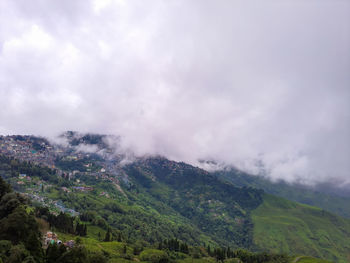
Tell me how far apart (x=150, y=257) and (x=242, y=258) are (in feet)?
267

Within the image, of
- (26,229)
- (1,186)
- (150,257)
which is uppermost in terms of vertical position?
(1,186)

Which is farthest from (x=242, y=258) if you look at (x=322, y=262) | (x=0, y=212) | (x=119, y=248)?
(x=0, y=212)

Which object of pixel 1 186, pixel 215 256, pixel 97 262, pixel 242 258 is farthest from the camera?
pixel 215 256

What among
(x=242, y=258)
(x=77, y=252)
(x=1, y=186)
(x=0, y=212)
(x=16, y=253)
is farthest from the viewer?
(x=242, y=258)

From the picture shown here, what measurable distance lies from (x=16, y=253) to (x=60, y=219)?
101 metres

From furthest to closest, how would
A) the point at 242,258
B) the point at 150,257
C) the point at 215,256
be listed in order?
the point at 215,256, the point at 242,258, the point at 150,257

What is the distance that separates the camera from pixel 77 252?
79.4 m

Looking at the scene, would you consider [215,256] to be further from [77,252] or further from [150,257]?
[77,252]

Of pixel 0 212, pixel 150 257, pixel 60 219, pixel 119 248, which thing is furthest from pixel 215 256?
pixel 0 212

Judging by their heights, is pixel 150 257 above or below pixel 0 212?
below

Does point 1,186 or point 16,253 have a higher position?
point 1,186

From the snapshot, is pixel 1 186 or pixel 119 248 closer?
pixel 1 186

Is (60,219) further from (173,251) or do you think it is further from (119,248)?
(173,251)

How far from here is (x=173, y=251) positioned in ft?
631
